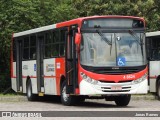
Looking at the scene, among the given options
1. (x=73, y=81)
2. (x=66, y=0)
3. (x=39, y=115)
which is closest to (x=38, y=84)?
(x=73, y=81)

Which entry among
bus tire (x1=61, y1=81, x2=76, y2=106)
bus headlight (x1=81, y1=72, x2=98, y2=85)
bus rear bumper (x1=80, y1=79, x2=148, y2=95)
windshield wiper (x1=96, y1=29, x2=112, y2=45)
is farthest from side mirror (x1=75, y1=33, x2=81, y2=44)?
bus tire (x1=61, y1=81, x2=76, y2=106)

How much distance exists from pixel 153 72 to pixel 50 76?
555 centimetres

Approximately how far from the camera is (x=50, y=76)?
2466 centimetres

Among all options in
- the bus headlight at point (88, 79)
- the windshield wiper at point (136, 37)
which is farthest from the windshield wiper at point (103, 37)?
the bus headlight at point (88, 79)

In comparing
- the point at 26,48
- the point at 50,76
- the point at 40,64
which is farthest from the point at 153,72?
the point at 26,48

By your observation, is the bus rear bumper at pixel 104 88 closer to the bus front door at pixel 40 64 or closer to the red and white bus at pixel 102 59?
the red and white bus at pixel 102 59

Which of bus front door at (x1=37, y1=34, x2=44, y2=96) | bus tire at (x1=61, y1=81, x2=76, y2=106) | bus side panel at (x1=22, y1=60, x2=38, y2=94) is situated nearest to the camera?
bus tire at (x1=61, y1=81, x2=76, y2=106)

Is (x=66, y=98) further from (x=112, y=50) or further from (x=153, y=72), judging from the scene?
(x=153, y=72)

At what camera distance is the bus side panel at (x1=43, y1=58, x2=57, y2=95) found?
24.2m

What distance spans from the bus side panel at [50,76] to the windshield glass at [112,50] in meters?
3.17

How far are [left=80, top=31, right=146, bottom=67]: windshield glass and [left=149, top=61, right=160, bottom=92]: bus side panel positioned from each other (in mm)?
5710

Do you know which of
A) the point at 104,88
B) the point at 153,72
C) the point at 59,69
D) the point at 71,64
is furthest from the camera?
the point at 153,72

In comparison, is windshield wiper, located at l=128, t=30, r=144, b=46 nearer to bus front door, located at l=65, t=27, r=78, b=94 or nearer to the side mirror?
the side mirror

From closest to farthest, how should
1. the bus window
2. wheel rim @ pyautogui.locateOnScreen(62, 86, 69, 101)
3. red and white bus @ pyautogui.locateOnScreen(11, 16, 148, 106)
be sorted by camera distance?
red and white bus @ pyautogui.locateOnScreen(11, 16, 148, 106)
wheel rim @ pyautogui.locateOnScreen(62, 86, 69, 101)
the bus window
